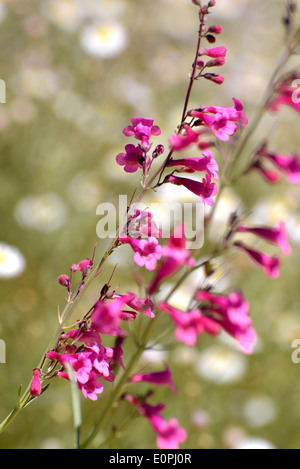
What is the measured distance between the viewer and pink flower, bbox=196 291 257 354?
1.21m

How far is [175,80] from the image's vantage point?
Answer: 6688 millimetres

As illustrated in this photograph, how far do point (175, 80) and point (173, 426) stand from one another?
19.1ft

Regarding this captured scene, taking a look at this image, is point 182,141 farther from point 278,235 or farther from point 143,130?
point 278,235

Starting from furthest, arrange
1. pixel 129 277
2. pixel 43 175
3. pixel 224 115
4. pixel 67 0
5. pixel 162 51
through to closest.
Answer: pixel 162 51 < pixel 67 0 < pixel 43 175 < pixel 129 277 < pixel 224 115

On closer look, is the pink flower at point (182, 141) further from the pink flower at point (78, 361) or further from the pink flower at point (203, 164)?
the pink flower at point (78, 361)

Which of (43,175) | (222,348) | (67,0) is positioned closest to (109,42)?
(67,0)

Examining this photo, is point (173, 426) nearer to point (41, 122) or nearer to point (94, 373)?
point (94, 373)

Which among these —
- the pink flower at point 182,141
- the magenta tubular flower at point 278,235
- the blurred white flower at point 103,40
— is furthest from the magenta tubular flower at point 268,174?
the blurred white flower at point 103,40

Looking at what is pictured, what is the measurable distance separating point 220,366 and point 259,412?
43 centimetres

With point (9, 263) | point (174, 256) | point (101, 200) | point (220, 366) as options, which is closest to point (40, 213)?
point (101, 200)

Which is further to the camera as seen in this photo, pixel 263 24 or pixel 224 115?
pixel 263 24

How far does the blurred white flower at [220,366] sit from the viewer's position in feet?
11.4

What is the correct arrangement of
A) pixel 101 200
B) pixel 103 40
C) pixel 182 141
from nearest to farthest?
1. pixel 182 141
2. pixel 101 200
3. pixel 103 40

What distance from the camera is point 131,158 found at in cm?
159
